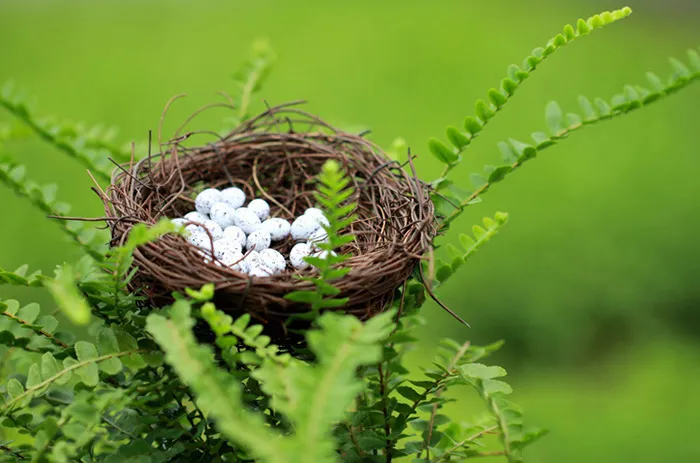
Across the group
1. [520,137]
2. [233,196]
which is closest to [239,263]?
[233,196]

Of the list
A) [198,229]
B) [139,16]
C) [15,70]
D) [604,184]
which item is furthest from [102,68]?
[198,229]

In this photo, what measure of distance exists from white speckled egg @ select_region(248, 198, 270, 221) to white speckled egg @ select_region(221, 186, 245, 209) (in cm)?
2

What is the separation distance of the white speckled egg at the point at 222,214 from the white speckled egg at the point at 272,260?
0.51 feet

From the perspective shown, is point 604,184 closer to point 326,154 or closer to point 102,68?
point 326,154

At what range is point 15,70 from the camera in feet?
12.0

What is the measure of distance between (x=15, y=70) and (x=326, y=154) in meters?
2.98

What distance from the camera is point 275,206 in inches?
56.3

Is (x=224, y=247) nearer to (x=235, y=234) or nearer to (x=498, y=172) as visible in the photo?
(x=235, y=234)

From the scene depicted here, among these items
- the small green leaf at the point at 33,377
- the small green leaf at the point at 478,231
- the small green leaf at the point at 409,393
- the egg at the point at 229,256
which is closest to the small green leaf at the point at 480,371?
the small green leaf at the point at 409,393

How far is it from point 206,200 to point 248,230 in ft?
0.30

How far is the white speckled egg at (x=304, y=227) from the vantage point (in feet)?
4.04

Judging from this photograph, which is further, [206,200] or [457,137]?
[206,200]

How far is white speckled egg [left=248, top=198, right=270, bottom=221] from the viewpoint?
132cm

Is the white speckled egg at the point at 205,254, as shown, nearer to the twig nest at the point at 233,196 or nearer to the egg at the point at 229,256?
the egg at the point at 229,256
